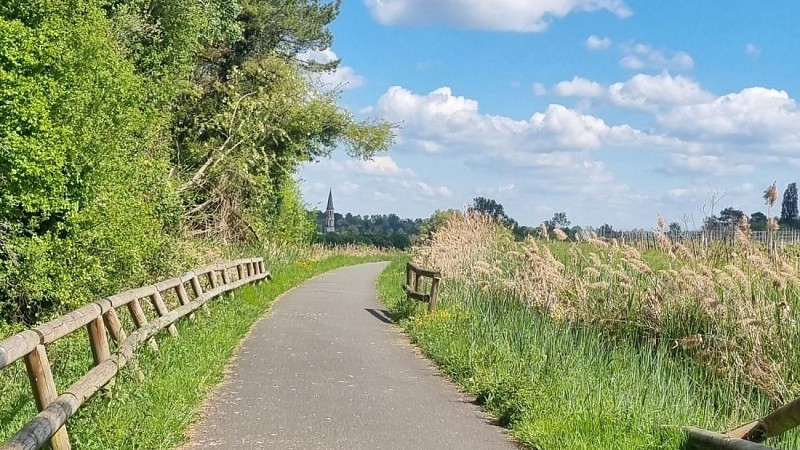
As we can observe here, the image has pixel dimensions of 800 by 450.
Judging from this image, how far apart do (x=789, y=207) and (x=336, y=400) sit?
732cm

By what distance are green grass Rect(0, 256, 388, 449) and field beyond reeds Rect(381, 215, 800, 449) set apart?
306 cm

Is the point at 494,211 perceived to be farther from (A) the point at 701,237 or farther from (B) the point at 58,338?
(B) the point at 58,338

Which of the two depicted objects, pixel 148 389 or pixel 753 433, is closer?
pixel 753 433

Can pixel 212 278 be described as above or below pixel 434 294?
above

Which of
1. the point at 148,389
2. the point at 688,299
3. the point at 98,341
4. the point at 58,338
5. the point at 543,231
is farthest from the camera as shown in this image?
the point at 543,231

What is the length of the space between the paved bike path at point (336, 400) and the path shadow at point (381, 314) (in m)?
2.26

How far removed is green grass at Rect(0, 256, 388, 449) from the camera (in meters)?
6.91

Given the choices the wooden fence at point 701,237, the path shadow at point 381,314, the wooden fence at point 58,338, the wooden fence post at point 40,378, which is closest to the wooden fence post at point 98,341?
the wooden fence at point 58,338

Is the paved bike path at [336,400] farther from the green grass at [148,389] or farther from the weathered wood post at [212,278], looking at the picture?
the weathered wood post at [212,278]

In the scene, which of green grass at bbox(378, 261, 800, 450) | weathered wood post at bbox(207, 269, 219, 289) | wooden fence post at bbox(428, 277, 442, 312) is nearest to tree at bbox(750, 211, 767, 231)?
green grass at bbox(378, 261, 800, 450)

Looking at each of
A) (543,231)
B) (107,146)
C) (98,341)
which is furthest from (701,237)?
(107,146)

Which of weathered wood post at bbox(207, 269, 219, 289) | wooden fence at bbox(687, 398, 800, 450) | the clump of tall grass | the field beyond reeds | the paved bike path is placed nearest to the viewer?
wooden fence at bbox(687, 398, 800, 450)

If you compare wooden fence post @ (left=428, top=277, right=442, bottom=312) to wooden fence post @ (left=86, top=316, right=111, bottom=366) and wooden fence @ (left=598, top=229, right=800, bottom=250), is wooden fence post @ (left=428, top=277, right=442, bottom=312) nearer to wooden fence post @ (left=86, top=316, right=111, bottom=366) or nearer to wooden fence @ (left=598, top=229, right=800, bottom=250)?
wooden fence @ (left=598, top=229, right=800, bottom=250)

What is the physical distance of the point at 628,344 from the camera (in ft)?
37.0
